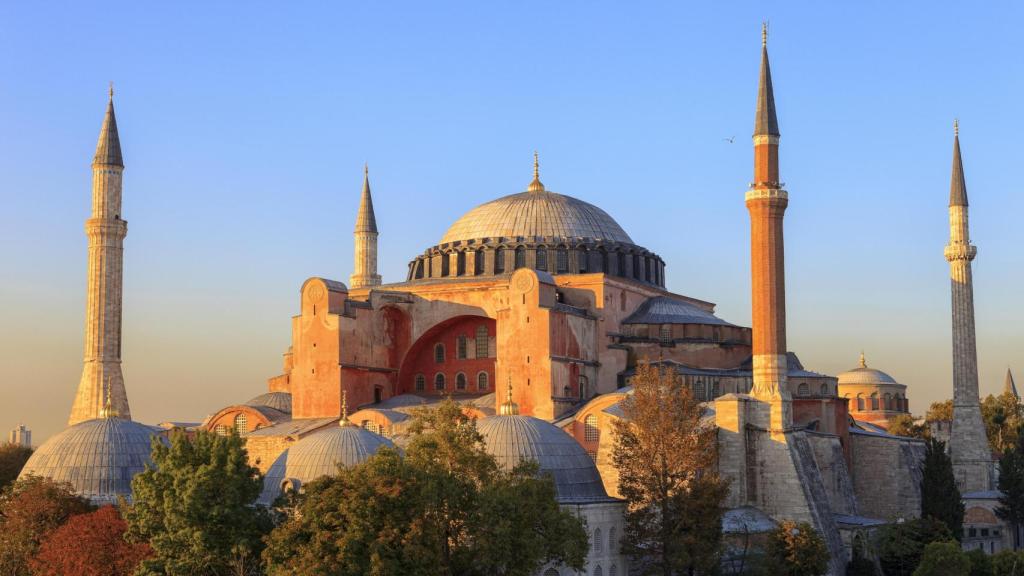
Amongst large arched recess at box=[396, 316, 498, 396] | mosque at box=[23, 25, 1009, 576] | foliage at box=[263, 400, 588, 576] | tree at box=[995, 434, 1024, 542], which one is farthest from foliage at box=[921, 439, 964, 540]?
foliage at box=[263, 400, 588, 576]

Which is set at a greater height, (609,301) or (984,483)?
(609,301)

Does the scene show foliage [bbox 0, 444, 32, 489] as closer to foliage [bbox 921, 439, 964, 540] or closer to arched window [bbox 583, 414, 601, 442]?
arched window [bbox 583, 414, 601, 442]

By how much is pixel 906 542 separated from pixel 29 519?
16.8 meters

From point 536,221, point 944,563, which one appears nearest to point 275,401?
point 536,221

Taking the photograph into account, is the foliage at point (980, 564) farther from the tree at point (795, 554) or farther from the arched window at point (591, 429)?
the arched window at point (591, 429)

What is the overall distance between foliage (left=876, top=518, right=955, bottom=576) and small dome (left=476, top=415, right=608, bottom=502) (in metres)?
7.01

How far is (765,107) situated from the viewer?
32.1 m

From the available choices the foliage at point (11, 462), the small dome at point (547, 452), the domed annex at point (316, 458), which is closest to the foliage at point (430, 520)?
the small dome at point (547, 452)

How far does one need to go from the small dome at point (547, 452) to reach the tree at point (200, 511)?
456 cm

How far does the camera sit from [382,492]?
21141 millimetres

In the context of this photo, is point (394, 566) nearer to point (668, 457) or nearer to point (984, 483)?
point (668, 457)

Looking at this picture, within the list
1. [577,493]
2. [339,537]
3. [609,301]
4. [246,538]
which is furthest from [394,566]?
[609,301]

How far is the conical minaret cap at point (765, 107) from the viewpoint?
3184cm

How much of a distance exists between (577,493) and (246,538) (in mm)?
6121
